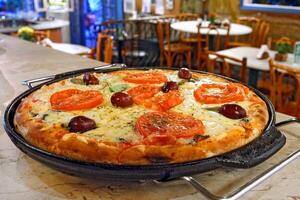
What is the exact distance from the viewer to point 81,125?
961mm

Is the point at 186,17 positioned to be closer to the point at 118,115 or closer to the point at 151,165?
the point at 118,115

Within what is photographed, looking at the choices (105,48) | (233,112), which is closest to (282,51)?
(105,48)

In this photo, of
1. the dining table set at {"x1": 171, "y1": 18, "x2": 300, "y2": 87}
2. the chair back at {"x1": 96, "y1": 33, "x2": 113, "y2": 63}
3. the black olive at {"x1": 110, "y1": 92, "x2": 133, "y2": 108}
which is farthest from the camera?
the dining table set at {"x1": 171, "y1": 18, "x2": 300, "y2": 87}

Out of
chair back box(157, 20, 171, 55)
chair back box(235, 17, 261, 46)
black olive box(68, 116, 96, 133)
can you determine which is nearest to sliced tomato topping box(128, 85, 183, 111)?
black olive box(68, 116, 96, 133)

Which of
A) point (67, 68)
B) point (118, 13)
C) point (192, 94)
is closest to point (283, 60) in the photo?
point (67, 68)

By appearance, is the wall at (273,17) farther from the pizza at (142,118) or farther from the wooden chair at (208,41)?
the pizza at (142,118)

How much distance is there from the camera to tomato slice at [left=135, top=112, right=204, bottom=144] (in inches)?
35.7

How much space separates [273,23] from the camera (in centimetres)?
535

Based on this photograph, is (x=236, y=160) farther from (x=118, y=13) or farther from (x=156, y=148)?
(x=118, y=13)

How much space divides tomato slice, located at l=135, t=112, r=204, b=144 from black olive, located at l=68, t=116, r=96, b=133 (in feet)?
0.41

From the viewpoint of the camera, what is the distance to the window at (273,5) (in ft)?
16.4

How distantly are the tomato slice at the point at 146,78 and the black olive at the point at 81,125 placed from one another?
45cm

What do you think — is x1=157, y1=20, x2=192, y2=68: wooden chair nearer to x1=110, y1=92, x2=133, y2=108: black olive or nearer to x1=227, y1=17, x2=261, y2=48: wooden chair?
x1=227, y1=17, x2=261, y2=48: wooden chair

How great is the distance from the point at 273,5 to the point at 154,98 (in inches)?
184
